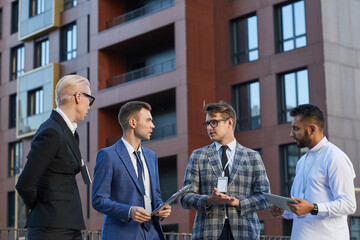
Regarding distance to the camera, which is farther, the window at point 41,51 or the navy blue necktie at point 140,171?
the window at point 41,51

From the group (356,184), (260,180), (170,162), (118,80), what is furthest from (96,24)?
(260,180)

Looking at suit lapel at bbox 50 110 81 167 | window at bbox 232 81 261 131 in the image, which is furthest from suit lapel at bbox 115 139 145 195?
window at bbox 232 81 261 131

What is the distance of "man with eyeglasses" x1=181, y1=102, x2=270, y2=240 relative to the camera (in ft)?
23.3

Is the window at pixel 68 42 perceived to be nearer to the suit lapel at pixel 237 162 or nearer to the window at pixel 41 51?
the window at pixel 41 51

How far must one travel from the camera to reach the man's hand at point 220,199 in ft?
22.4

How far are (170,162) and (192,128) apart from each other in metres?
3.23

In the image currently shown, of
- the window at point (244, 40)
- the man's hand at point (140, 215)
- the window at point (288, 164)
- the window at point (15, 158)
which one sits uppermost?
the window at point (244, 40)

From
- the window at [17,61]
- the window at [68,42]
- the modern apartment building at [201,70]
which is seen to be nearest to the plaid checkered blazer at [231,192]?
the modern apartment building at [201,70]

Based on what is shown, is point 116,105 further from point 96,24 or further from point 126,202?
point 126,202

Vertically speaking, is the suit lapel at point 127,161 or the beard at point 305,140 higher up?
the beard at point 305,140

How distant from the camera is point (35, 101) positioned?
131 feet

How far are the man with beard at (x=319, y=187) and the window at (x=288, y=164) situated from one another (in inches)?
818

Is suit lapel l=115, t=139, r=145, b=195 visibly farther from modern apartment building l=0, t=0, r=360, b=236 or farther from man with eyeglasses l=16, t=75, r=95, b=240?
modern apartment building l=0, t=0, r=360, b=236

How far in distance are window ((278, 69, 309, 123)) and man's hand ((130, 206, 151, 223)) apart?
21.5 meters
